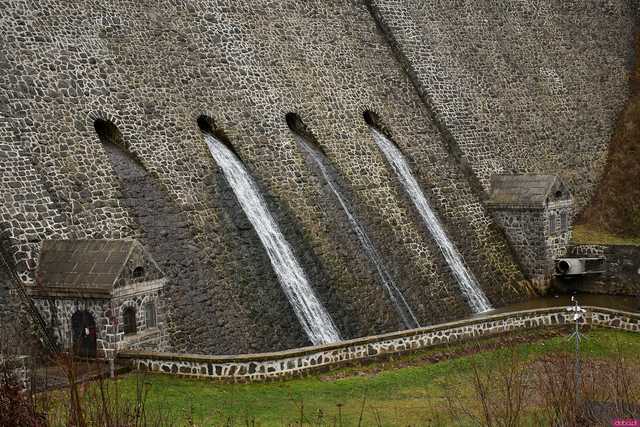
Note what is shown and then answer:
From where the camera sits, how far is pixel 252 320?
2620cm

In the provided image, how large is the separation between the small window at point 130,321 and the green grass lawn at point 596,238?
18.9 meters

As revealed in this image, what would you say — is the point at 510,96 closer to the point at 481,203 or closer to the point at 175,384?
the point at 481,203

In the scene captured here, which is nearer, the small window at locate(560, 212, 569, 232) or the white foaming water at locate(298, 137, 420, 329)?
the white foaming water at locate(298, 137, 420, 329)

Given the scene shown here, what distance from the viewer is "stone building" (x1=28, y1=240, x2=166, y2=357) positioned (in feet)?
70.7

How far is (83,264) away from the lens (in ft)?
72.3

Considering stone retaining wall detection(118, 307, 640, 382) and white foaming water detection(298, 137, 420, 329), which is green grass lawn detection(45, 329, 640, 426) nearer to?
stone retaining wall detection(118, 307, 640, 382)

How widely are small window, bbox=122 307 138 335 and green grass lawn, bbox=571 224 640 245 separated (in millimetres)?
18947

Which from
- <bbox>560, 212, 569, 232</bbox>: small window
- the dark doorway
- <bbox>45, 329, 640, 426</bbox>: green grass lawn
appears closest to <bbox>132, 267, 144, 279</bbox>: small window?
the dark doorway

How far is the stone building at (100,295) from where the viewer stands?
70.7 ft

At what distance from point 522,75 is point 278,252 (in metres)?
16.9

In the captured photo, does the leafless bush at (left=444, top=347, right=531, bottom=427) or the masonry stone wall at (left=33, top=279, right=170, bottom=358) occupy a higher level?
the masonry stone wall at (left=33, top=279, right=170, bottom=358)

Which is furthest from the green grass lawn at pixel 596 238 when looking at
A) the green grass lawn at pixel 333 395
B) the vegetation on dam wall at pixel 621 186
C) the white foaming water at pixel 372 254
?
the green grass lawn at pixel 333 395

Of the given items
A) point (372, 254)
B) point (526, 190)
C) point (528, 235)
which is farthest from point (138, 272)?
point (526, 190)

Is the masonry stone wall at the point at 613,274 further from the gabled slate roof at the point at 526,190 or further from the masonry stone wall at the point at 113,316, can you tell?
the masonry stone wall at the point at 113,316
